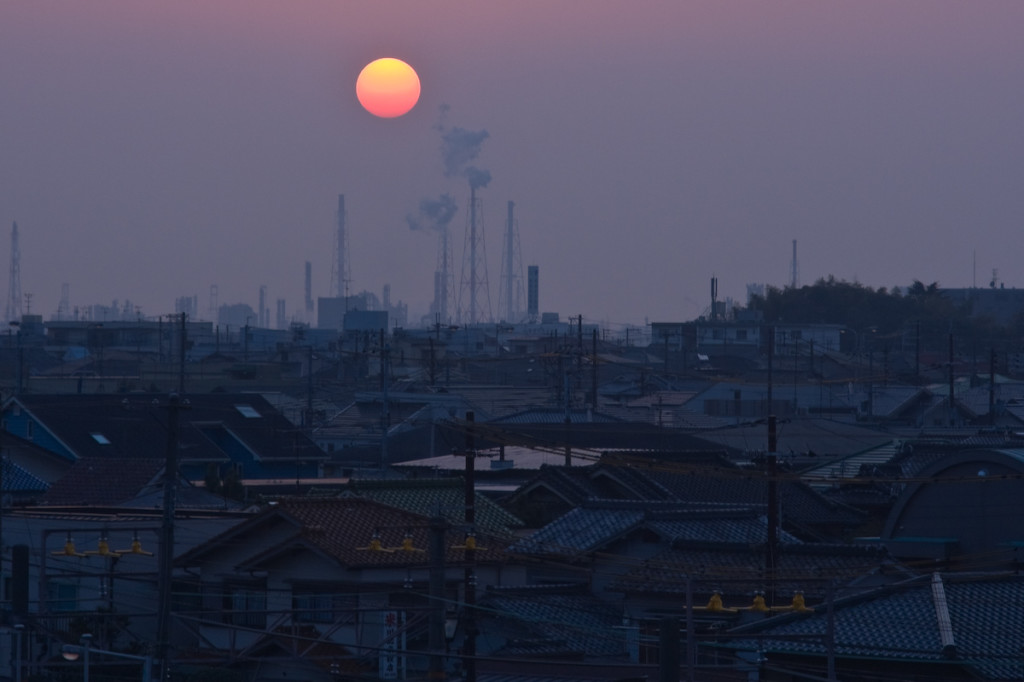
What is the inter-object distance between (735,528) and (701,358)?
37342 millimetres

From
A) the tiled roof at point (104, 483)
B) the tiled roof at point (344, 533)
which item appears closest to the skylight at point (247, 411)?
the tiled roof at point (104, 483)

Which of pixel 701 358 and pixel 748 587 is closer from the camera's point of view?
pixel 748 587

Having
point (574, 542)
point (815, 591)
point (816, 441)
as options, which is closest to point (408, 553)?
point (574, 542)

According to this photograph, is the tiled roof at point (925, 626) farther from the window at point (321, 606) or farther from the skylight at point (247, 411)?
the skylight at point (247, 411)

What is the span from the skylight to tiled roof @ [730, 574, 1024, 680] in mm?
17536

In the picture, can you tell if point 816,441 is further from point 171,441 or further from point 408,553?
point 171,441

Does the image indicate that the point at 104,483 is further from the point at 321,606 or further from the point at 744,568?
the point at 744,568

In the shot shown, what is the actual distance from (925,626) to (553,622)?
2677mm

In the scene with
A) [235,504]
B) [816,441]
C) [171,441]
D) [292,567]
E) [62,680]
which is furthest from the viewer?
[816,441]

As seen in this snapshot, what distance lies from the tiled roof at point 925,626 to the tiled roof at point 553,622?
1.70 meters

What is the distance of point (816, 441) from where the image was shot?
25.6m

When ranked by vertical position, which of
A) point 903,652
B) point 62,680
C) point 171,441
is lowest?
point 62,680

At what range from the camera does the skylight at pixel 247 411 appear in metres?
25.8

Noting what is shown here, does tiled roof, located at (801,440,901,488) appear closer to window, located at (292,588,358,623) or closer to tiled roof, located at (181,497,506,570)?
tiled roof, located at (181,497,506,570)
